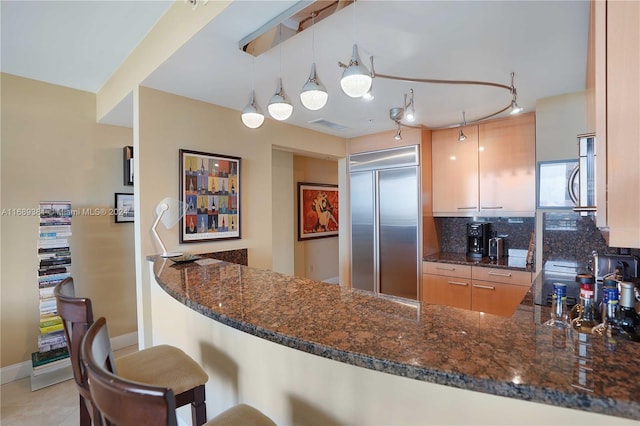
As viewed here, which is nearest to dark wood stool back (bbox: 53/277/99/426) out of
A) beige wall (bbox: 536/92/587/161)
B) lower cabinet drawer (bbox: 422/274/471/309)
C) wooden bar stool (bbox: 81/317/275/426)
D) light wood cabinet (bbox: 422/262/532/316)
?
wooden bar stool (bbox: 81/317/275/426)

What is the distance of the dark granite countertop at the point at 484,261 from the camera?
10.1 feet

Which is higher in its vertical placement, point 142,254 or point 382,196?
point 382,196

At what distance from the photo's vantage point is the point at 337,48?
189 centimetres

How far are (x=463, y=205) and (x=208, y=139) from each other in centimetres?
293

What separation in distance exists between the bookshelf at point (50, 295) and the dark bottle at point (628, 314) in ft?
13.0

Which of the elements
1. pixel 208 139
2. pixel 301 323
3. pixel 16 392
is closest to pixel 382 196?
pixel 208 139

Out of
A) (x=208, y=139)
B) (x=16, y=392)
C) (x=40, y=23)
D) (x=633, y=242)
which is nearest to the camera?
(x=633, y=242)

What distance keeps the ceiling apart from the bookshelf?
44.6 inches

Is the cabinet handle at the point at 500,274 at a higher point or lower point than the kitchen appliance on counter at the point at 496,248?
lower

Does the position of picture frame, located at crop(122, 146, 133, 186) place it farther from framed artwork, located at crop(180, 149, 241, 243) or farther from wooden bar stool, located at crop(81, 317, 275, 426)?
wooden bar stool, located at crop(81, 317, 275, 426)

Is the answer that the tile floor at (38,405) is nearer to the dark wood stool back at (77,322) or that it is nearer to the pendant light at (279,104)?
the dark wood stool back at (77,322)

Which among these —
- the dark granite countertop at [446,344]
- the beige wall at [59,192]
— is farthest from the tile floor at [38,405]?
the dark granite countertop at [446,344]

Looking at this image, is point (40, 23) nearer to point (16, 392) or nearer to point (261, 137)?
point (261, 137)

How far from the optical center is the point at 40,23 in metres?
2.11
